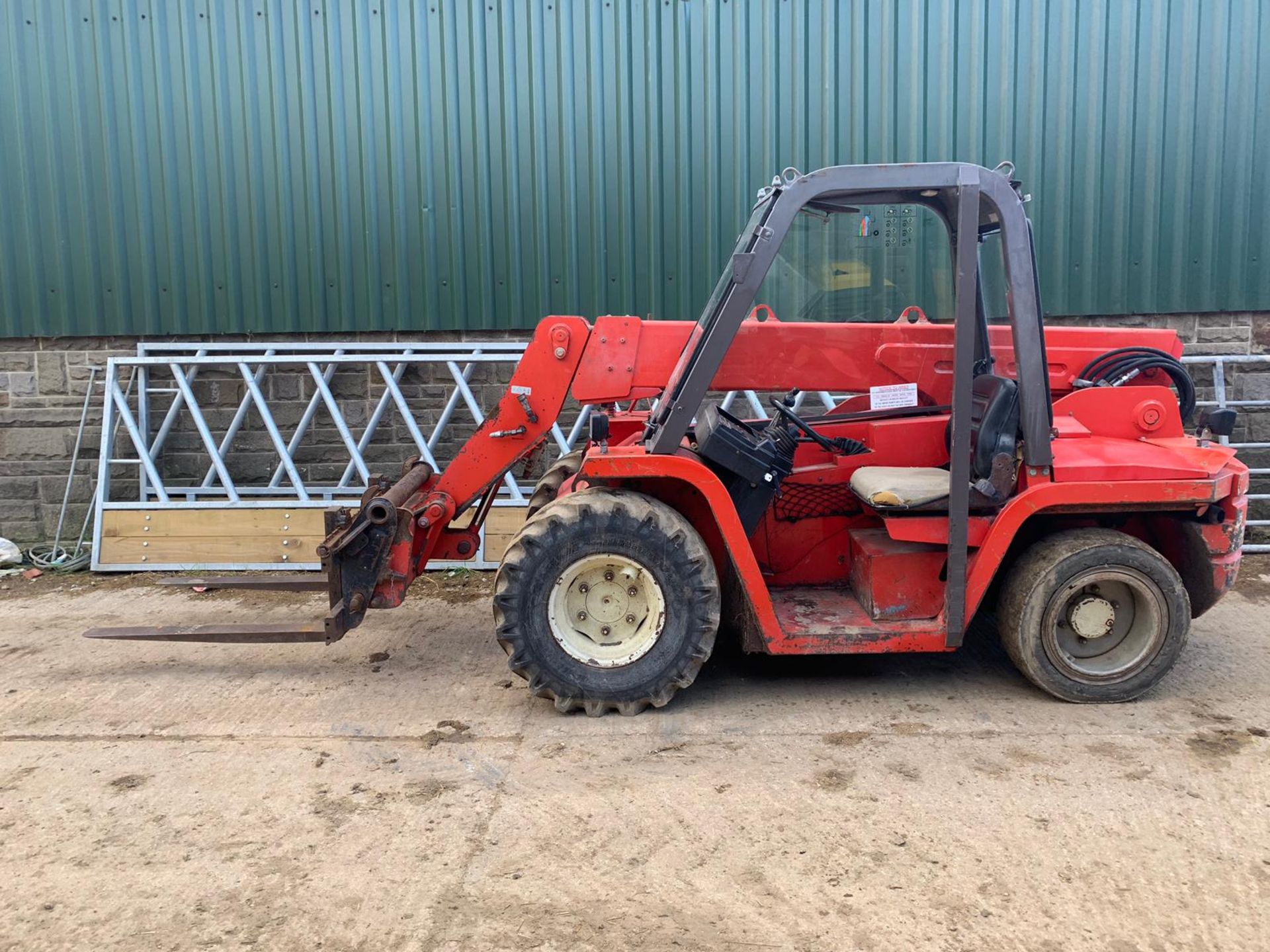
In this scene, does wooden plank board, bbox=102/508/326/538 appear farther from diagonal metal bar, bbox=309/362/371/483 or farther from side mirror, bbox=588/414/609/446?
side mirror, bbox=588/414/609/446

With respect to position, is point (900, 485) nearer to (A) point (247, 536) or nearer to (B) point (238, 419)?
(A) point (247, 536)

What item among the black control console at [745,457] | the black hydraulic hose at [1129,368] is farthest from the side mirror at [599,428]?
the black hydraulic hose at [1129,368]

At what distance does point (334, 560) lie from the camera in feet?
15.9

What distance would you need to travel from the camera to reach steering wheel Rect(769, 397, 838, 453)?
4766 mm

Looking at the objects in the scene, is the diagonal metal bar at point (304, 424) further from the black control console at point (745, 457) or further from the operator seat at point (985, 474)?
the operator seat at point (985, 474)

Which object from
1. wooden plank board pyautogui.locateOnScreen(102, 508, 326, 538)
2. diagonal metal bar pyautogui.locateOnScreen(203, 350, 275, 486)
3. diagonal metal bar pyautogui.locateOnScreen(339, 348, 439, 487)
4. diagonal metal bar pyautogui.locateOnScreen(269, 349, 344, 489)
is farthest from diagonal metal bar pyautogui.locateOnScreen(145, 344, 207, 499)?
diagonal metal bar pyautogui.locateOnScreen(339, 348, 439, 487)

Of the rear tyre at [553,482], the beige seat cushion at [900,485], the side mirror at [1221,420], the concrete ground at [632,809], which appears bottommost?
the concrete ground at [632,809]

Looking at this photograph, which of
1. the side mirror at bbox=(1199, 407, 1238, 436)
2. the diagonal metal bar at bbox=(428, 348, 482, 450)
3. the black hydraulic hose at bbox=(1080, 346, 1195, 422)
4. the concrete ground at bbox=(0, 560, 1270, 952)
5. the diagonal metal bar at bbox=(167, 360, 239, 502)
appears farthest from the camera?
the diagonal metal bar at bbox=(428, 348, 482, 450)

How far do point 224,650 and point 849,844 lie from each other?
A: 156 inches

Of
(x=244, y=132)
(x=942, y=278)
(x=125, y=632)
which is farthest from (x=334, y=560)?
(x=244, y=132)

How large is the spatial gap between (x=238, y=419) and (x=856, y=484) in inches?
214

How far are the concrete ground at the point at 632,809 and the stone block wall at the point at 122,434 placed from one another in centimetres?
300

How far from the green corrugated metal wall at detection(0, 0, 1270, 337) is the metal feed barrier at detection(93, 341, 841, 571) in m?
0.37

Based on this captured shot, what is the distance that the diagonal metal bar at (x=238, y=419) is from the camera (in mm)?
7852
